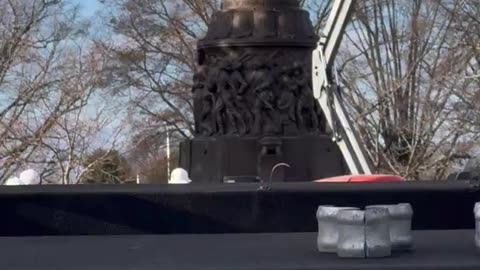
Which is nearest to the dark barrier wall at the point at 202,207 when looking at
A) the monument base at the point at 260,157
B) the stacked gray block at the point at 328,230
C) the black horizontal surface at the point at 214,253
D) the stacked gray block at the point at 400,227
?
the black horizontal surface at the point at 214,253

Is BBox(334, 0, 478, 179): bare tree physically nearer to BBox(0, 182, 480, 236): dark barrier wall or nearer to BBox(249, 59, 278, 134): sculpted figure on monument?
BBox(249, 59, 278, 134): sculpted figure on monument

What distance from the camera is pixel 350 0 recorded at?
1276 cm

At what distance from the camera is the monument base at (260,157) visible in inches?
436

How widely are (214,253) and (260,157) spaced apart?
311 inches

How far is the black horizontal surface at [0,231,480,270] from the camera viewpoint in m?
2.84

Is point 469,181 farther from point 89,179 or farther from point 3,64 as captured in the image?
point 3,64

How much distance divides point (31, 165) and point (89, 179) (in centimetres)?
133

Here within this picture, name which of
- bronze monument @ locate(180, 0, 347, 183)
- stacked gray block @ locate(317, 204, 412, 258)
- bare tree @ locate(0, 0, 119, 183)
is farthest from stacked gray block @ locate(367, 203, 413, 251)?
bare tree @ locate(0, 0, 119, 183)

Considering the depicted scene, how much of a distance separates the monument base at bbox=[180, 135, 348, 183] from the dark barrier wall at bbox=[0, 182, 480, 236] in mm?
6667

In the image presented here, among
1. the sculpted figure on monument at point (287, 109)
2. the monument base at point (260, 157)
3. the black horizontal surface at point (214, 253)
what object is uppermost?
the sculpted figure on monument at point (287, 109)

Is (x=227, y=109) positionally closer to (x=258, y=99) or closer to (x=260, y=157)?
(x=258, y=99)

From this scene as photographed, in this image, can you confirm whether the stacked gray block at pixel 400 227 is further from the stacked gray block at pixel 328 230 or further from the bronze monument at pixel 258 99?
the bronze monument at pixel 258 99

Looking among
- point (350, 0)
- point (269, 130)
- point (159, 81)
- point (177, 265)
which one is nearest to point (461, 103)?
point (159, 81)

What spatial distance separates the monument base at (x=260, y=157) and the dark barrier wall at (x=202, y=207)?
6.67 metres
